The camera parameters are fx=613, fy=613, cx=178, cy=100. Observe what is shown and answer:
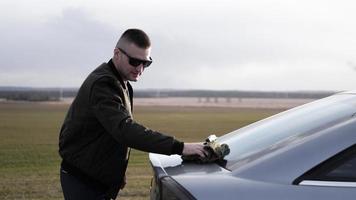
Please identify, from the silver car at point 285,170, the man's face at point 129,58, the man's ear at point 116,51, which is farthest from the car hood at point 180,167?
the man's ear at point 116,51

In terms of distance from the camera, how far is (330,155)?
2.55 m

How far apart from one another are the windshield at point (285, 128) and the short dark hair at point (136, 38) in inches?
28.6

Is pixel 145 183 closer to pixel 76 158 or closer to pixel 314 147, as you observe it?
pixel 76 158

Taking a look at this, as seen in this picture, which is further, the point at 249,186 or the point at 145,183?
the point at 145,183

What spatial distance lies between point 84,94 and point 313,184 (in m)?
1.43

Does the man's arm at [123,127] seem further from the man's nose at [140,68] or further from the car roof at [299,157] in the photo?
the car roof at [299,157]

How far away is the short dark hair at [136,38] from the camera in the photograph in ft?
10.9

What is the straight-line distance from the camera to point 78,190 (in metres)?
3.44

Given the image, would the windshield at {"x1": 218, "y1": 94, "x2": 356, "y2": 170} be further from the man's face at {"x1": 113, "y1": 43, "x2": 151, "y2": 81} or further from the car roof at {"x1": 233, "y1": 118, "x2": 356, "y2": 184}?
the man's face at {"x1": 113, "y1": 43, "x2": 151, "y2": 81}

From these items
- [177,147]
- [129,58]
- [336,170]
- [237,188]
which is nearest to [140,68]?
[129,58]

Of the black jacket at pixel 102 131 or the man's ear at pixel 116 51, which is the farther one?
the man's ear at pixel 116 51

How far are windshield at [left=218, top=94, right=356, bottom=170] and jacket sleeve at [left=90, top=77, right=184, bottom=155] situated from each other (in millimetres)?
340

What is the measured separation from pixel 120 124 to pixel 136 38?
19.2 inches

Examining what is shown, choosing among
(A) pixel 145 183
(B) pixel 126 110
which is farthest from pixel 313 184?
(A) pixel 145 183
